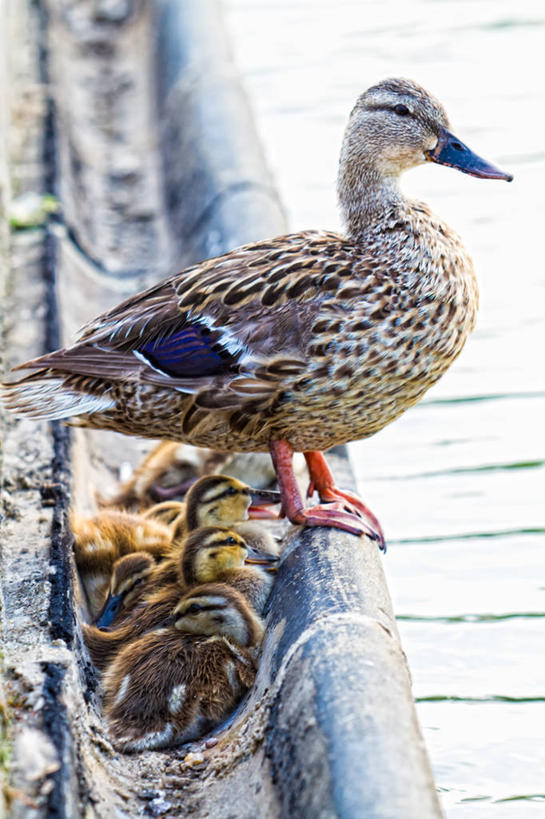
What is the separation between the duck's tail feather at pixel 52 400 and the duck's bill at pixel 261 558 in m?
0.57

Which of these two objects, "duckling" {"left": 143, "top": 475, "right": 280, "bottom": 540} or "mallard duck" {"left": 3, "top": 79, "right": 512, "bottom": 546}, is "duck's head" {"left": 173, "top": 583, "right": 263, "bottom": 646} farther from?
"duckling" {"left": 143, "top": 475, "right": 280, "bottom": 540}

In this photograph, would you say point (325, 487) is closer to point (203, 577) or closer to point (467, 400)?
point (203, 577)

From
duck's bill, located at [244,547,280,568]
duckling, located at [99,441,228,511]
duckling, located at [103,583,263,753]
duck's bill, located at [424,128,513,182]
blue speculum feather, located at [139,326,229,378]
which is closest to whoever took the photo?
duckling, located at [103,583,263,753]

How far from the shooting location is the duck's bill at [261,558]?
3490mm

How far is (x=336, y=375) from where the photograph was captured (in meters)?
3.23

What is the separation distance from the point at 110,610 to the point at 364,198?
4.49ft

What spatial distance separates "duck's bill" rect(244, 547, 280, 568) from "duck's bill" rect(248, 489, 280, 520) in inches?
11.0

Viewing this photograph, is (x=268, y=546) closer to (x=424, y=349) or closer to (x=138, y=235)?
(x=424, y=349)

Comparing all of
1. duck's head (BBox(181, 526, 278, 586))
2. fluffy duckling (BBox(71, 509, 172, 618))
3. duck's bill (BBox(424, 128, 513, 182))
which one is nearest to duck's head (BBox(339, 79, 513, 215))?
duck's bill (BBox(424, 128, 513, 182))

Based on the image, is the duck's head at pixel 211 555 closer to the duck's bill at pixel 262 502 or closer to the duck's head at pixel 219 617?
the duck's head at pixel 219 617

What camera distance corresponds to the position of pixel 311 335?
128 inches

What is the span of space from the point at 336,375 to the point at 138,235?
12.3 feet

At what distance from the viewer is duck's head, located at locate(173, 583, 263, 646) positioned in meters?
3.21

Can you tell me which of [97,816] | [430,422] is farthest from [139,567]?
[430,422]
